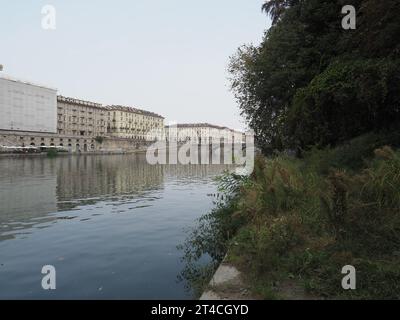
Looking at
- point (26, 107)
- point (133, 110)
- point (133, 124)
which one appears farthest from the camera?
point (133, 110)

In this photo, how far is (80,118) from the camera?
14100cm

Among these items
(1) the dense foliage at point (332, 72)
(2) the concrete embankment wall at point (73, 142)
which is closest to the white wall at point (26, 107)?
(2) the concrete embankment wall at point (73, 142)

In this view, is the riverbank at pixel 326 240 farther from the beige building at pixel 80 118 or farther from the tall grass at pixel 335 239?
the beige building at pixel 80 118

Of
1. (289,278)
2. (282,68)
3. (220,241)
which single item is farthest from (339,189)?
(282,68)

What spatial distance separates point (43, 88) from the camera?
117 metres

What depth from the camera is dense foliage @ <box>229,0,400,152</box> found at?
12.3 metres

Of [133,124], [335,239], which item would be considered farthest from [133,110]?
[335,239]

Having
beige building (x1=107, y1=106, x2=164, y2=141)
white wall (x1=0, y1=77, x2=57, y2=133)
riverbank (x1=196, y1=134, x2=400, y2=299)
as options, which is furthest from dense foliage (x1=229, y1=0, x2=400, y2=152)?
beige building (x1=107, y1=106, x2=164, y2=141)

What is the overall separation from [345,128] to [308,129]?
153 centimetres

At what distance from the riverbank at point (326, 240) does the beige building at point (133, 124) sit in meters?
155

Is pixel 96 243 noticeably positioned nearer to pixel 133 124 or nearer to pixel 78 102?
pixel 78 102

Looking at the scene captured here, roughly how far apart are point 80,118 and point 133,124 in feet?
112

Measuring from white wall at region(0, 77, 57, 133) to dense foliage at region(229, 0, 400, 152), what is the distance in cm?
9967
